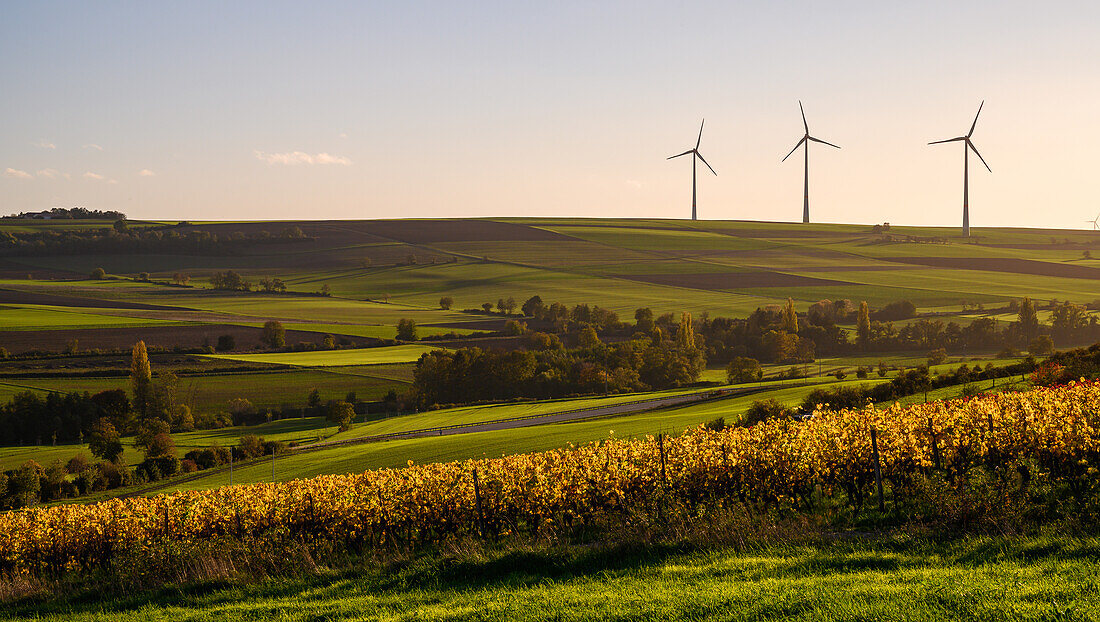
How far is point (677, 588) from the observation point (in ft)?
39.4

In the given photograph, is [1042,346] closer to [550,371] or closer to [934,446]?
[550,371]

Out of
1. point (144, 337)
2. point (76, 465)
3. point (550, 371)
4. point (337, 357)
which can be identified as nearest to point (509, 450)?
point (76, 465)

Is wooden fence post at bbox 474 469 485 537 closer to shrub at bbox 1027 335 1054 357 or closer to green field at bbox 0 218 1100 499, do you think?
green field at bbox 0 218 1100 499

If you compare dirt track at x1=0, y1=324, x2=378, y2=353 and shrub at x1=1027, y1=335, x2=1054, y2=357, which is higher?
dirt track at x1=0, y1=324, x2=378, y2=353

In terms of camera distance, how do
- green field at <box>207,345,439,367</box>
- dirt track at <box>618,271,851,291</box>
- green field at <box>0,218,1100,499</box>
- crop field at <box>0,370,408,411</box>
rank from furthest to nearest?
dirt track at <box>618,271,851,291</box>
green field at <box>207,345,439,367</box>
crop field at <box>0,370,408,411</box>
green field at <box>0,218,1100,499</box>

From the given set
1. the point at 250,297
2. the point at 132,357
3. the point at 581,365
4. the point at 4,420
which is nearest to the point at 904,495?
the point at 4,420

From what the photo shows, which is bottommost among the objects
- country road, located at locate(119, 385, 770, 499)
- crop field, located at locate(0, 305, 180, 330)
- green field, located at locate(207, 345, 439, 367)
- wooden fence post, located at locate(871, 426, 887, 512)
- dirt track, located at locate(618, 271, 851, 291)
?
country road, located at locate(119, 385, 770, 499)

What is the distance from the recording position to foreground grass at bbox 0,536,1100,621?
34.4 ft

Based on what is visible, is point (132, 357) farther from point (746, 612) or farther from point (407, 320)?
point (746, 612)

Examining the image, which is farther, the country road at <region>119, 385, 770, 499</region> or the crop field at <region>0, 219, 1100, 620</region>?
the country road at <region>119, 385, 770, 499</region>

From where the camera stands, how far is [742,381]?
11506 centimetres

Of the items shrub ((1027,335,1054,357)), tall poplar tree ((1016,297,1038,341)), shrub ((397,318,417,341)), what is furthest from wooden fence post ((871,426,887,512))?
tall poplar tree ((1016,297,1038,341))

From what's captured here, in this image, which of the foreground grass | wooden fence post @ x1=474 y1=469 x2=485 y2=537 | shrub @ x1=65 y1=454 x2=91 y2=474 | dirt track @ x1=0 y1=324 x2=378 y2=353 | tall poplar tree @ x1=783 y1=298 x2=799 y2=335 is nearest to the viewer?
the foreground grass

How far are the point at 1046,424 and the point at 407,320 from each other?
429 ft
